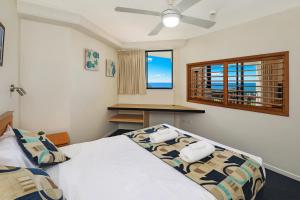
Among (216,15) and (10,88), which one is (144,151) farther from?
(216,15)

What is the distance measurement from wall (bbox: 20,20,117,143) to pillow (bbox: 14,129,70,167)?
1.14 metres

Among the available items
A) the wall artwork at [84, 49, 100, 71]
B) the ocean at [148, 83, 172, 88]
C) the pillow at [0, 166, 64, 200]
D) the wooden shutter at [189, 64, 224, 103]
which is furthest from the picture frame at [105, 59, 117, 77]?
the pillow at [0, 166, 64, 200]

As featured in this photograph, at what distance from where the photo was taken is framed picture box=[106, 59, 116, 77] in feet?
12.2

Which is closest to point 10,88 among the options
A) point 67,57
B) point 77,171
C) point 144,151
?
point 67,57

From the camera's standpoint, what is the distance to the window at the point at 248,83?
7.56 ft

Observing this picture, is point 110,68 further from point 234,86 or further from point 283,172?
point 283,172

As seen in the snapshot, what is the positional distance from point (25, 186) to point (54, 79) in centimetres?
208

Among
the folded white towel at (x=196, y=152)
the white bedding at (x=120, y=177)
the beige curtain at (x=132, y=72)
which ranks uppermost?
the beige curtain at (x=132, y=72)

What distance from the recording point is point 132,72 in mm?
4172

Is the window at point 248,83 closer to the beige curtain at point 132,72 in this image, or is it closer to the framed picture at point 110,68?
the beige curtain at point 132,72

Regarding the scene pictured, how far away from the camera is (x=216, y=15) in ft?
7.93

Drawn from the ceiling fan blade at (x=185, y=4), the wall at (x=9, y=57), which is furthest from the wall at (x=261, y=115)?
the wall at (x=9, y=57)

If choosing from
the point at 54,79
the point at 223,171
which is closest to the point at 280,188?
the point at 223,171

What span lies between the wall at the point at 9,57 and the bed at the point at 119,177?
31 centimetres
